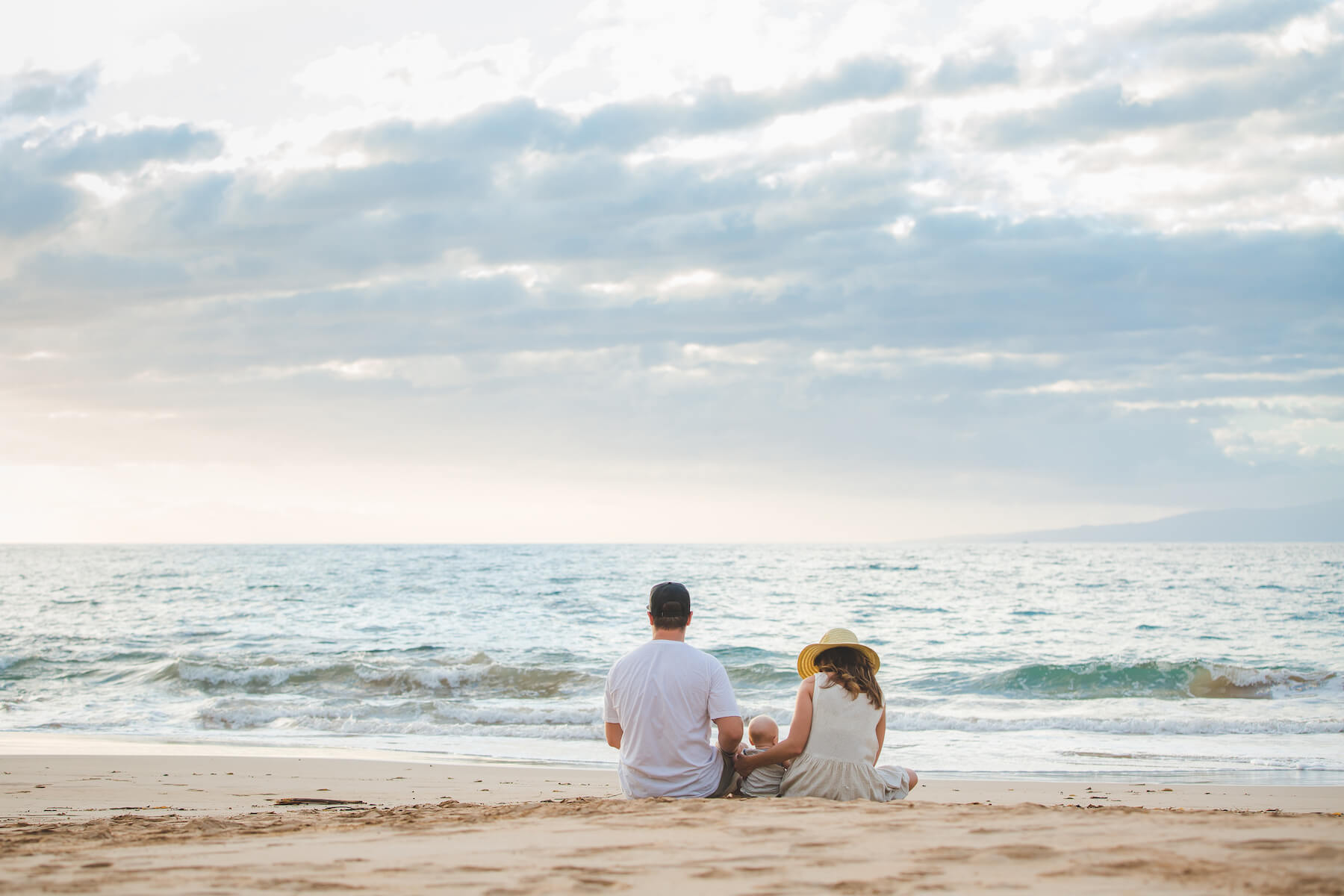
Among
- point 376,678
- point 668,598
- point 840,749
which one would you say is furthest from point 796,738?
point 376,678

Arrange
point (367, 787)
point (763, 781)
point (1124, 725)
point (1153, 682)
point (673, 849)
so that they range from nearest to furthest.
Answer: point (673, 849)
point (763, 781)
point (367, 787)
point (1124, 725)
point (1153, 682)

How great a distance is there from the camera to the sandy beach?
10.8 ft

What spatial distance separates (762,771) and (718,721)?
0.59 meters

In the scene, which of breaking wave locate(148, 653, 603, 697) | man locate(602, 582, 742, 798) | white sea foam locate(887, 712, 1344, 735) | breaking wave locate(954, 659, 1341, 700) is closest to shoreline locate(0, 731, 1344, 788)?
white sea foam locate(887, 712, 1344, 735)

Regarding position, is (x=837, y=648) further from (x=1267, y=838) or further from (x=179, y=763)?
(x=179, y=763)

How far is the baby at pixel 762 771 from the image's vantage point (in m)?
5.45

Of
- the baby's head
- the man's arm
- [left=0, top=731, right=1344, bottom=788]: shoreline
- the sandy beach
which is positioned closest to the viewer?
the sandy beach

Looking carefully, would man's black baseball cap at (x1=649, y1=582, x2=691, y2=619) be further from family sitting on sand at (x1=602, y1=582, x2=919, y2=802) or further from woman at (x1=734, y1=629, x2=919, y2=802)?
woman at (x1=734, y1=629, x2=919, y2=802)

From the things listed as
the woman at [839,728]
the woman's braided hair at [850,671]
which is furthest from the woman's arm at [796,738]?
the woman's braided hair at [850,671]

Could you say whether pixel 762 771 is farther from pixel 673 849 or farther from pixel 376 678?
pixel 376 678

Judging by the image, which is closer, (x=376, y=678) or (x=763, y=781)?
(x=763, y=781)

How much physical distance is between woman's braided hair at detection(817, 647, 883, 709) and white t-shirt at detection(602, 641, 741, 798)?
56 centimetres

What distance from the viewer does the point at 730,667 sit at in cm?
1727

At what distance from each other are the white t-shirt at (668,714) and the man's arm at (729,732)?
0.13 ft
